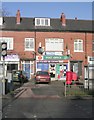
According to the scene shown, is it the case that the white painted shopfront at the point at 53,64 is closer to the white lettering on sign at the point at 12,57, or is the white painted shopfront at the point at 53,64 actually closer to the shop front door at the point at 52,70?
the shop front door at the point at 52,70

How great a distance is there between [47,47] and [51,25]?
12.2ft

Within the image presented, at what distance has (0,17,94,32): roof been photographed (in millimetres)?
44938

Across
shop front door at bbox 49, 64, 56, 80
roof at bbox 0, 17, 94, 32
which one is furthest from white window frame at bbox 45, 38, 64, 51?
shop front door at bbox 49, 64, 56, 80

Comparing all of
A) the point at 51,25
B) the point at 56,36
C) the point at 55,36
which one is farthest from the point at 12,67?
the point at 51,25

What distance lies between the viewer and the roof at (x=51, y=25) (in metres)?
44.9

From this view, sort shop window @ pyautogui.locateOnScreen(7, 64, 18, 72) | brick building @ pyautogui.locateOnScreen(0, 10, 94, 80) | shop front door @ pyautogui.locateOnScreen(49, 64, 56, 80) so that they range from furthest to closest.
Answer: shop front door @ pyautogui.locateOnScreen(49, 64, 56, 80)
brick building @ pyautogui.locateOnScreen(0, 10, 94, 80)
shop window @ pyautogui.locateOnScreen(7, 64, 18, 72)

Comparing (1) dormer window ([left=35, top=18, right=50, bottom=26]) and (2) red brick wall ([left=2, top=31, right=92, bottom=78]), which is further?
(1) dormer window ([left=35, top=18, right=50, bottom=26])

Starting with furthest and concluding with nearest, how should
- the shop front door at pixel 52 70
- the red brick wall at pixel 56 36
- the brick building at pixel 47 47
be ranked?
the shop front door at pixel 52 70, the red brick wall at pixel 56 36, the brick building at pixel 47 47

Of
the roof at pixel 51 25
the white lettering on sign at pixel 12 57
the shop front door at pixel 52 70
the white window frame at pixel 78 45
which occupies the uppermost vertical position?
the roof at pixel 51 25

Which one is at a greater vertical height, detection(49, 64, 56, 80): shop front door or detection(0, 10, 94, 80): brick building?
detection(0, 10, 94, 80): brick building

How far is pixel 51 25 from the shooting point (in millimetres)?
46719

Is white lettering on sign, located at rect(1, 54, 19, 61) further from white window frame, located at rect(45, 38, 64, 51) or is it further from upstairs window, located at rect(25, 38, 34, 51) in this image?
white window frame, located at rect(45, 38, 64, 51)

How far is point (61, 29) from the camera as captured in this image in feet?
148

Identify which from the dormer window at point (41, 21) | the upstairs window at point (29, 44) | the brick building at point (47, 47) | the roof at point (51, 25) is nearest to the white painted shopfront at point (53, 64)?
the brick building at point (47, 47)
